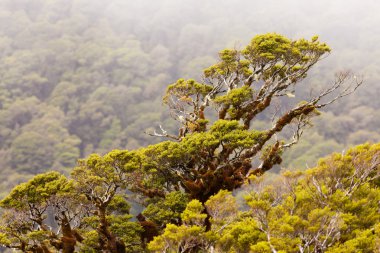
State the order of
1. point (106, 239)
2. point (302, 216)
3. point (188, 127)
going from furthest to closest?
point (188, 127)
point (106, 239)
point (302, 216)

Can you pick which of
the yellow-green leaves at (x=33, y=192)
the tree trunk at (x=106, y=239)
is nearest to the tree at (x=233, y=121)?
the tree trunk at (x=106, y=239)

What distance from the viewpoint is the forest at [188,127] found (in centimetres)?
1348

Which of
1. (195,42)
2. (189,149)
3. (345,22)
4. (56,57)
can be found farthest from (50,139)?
(345,22)

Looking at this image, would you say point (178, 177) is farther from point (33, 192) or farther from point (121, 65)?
point (121, 65)

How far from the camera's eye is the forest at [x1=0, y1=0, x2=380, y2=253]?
1348 centimetres

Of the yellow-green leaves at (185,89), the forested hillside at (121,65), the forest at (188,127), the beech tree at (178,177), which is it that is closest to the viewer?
the forest at (188,127)

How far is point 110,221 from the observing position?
52.5ft

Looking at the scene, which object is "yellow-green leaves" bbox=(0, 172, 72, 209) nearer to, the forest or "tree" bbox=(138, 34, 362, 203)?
the forest

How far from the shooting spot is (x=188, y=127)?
58.1 ft

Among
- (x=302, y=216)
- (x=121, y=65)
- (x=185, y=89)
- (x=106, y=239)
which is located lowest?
(x=121, y=65)

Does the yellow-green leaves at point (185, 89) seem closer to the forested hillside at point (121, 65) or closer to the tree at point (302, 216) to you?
the tree at point (302, 216)

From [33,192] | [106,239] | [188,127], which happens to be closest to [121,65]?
[188,127]

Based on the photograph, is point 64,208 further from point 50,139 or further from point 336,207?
point 50,139

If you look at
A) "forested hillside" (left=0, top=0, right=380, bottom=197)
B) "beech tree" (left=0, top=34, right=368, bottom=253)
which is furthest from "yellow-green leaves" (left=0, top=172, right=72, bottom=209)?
"forested hillside" (left=0, top=0, right=380, bottom=197)
